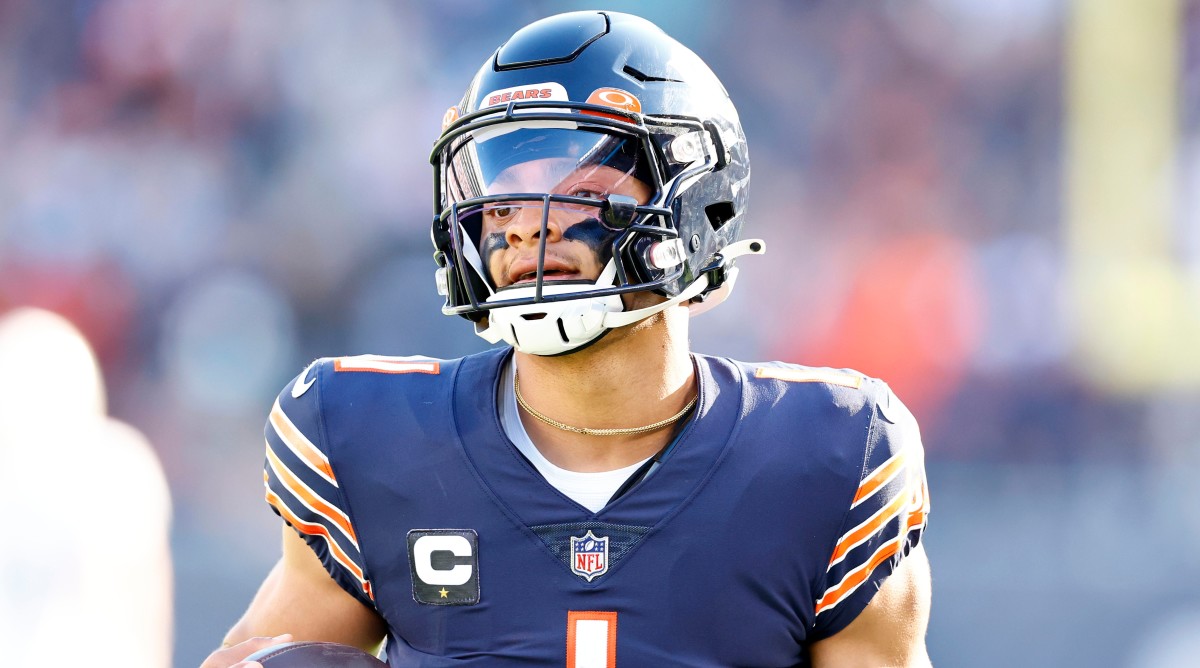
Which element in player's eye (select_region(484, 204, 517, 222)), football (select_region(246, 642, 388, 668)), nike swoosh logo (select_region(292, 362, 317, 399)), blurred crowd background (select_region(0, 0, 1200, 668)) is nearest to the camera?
football (select_region(246, 642, 388, 668))

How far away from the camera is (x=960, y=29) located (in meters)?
5.07

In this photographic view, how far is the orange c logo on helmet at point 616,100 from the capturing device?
178 cm

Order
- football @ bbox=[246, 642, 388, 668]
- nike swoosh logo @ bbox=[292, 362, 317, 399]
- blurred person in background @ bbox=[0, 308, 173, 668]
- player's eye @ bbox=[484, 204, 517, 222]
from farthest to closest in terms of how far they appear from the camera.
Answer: blurred person in background @ bbox=[0, 308, 173, 668]
nike swoosh logo @ bbox=[292, 362, 317, 399]
player's eye @ bbox=[484, 204, 517, 222]
football @ bbox=[246, 642, 388, 668]

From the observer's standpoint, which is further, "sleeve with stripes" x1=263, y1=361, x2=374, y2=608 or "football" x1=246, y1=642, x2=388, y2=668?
"sleeve with stripes" x1=263, y1=361, x2=374, y2=608

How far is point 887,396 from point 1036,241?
126 inches

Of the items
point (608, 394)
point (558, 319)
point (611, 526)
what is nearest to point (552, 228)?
point (558, 319)

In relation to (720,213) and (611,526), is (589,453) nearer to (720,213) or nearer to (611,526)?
(611,526)

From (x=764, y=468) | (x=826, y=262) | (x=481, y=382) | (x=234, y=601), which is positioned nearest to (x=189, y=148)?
(x=234, y=601)

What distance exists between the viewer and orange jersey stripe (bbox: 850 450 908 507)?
69.8 inches

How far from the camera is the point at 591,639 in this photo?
1.69 metres

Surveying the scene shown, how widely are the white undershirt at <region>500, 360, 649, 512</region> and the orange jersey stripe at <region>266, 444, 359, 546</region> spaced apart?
0.26m

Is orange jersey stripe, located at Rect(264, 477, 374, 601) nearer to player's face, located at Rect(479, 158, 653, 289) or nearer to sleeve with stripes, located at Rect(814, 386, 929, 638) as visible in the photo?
player's face, located at Rect(479, 158, 653, 289)

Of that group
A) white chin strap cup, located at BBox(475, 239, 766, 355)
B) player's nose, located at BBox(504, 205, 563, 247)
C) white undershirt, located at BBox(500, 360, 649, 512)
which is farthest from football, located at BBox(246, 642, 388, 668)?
player's nose, located at BBox(504, 205, 563, 247)

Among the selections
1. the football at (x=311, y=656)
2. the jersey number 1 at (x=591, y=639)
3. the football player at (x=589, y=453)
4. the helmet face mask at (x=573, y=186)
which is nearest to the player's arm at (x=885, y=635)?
the football player at (x=589, y=453)
